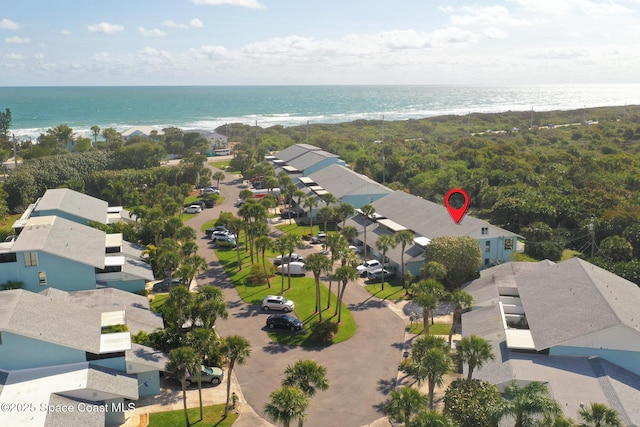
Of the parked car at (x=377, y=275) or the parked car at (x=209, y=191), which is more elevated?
the parked car at (x=209, y=191)

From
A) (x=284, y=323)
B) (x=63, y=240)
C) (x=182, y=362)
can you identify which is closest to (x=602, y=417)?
(x=182, y=362)

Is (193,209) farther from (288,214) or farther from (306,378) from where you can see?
(306,378)

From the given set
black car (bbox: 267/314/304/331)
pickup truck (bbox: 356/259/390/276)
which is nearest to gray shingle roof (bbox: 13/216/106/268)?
black car (bbox: 267/314/304/331)

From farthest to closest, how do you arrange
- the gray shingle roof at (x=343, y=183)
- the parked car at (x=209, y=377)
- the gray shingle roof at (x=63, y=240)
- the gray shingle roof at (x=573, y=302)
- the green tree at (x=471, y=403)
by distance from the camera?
the gray shingle roof at (x=343, y=183), the gray shingle roof at (x=63, y=240), the parked car at (x=209, y=377), the gray shingle roof at (x=573, y=302), the green tree at (x=471, y=403)

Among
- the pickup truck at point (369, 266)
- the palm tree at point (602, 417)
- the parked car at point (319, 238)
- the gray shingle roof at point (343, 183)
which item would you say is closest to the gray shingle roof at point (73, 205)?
the parked car at point (319, 238)

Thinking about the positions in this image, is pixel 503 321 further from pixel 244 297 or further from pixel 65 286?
pixel 65 286

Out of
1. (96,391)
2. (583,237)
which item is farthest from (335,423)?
(583,237)

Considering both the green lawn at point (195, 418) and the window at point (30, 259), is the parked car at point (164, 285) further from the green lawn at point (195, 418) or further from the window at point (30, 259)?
the green lawn at point (195, 418)
